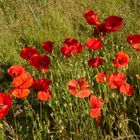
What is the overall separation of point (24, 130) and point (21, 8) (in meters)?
2.71

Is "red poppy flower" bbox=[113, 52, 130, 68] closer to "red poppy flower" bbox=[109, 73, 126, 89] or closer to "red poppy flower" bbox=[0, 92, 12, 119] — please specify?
"red poppy flower" bbox=[109, 73, 126, 89]

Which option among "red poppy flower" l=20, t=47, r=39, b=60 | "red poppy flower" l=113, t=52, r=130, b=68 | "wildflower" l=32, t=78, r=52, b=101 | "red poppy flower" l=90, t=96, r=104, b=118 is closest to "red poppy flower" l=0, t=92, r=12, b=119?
"wildflower" l=32, t=78, r=52, b=101

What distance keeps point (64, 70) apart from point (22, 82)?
2.95 ft

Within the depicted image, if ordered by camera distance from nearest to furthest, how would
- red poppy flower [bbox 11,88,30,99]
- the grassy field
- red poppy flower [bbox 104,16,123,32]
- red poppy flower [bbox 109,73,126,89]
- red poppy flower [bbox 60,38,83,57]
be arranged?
1. red poppy flower [bbox 109,73,126,89]
2. red poppy flower [bbox 11,88,30,99]
3. the grassy field
4. red poppy flower [bbox 60,38,83,57]
5. red poppy flower [bbox 104,16,123,32]

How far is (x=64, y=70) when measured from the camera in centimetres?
379

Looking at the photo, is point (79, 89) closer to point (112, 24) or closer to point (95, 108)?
point (95, 108)

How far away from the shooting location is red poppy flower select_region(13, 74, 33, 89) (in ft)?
9.57

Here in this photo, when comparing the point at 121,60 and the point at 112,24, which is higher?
the point at 112,24

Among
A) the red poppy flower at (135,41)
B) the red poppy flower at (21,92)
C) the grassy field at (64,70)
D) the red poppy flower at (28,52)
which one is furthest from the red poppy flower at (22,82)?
the red poppy flower at (135,41)

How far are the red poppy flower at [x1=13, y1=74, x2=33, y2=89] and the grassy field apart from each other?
23cm

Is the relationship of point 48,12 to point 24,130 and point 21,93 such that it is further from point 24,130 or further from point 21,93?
point 21,93

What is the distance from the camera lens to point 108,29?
3.47 metres

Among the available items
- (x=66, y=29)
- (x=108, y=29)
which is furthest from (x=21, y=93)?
(x=66, y=29)

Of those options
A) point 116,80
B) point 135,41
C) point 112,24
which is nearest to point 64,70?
point 112,24
